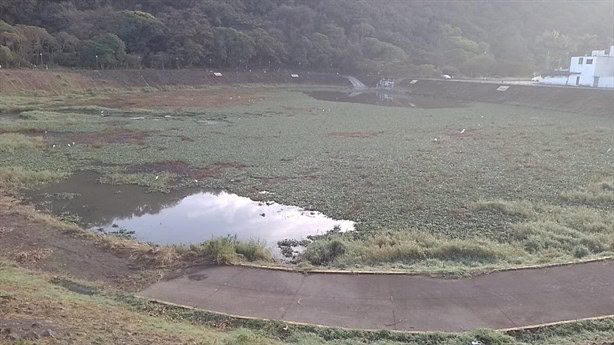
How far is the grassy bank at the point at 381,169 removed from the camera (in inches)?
472

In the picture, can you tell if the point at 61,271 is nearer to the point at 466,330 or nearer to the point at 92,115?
the point at 466,330

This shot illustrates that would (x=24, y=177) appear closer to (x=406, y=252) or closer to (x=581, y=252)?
(x=406, y=252)

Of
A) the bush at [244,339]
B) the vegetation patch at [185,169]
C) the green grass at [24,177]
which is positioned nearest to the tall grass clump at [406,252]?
the bush at [244,339]

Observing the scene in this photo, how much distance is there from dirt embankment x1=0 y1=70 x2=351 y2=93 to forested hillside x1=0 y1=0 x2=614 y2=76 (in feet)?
14.7

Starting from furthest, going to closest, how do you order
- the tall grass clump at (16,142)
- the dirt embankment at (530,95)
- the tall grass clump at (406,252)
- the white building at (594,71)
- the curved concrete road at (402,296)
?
the white building at (594,71)
the dirt embankment at (530,95)
the tall grass clump at (16,142)
the tall grass clump at (406,252)
the curved concrete road at (402,296)

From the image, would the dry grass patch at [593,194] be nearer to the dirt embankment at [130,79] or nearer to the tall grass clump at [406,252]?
the tall grass clump at [406,252]

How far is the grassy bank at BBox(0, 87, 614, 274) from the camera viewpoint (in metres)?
12.0

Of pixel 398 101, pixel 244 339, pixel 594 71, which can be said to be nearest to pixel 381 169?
pixel 244 339

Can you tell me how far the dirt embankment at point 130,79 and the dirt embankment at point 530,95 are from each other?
→ 66.7ft

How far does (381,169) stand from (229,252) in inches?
453

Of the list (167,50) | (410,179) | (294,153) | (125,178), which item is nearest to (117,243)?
(125,178)

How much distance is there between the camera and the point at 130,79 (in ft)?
194

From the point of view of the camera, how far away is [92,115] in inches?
1470

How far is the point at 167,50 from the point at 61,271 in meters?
68.0
